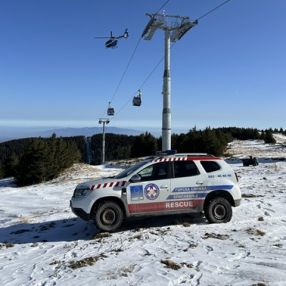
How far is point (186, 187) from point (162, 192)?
0.69 m

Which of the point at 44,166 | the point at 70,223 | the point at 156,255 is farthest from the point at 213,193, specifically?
the point at 44,166

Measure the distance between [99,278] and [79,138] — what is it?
125868mm

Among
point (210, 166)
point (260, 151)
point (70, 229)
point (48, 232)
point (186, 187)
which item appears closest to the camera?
point (186, 187)

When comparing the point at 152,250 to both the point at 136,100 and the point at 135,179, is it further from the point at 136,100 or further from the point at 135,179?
the point at 136,100

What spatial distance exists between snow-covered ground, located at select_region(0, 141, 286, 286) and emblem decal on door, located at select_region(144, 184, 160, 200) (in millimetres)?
851

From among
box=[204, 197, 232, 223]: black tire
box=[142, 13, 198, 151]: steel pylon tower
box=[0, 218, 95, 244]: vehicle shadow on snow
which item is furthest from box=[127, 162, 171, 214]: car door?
box=[142, 13, 198, 151]: steel pylon tower

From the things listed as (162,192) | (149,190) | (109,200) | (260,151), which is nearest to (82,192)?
(109,200)

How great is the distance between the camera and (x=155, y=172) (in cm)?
1145

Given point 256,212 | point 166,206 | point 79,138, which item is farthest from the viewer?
point 79,138

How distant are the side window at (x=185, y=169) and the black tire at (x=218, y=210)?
934mm

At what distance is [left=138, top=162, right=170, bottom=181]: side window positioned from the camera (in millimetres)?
11330

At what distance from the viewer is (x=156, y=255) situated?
8891 millimetres

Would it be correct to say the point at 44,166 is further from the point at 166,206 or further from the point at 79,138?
the point at 79,138

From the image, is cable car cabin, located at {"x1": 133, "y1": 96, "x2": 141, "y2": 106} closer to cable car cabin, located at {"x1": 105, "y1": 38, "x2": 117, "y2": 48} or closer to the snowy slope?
cable car cabin, located at {"x1": 105, "y1": 38, "x2": 117, "y2": 48}
